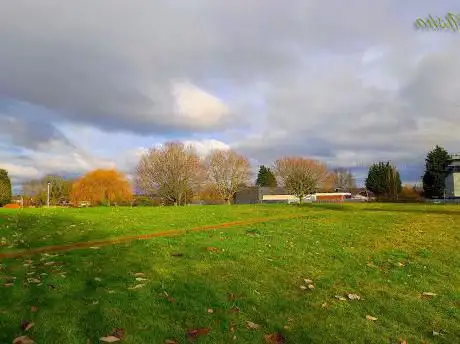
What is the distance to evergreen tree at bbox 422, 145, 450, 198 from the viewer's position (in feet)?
226

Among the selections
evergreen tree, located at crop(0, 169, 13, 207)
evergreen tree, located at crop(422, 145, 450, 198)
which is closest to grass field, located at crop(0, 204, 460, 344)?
evergreen tree, located at crop(0, 169, 13, 207)

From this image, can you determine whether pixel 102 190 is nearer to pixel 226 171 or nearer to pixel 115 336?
pixel 226 171

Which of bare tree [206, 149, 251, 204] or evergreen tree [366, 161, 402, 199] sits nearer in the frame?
bare tree [206, 149, 251, 204]

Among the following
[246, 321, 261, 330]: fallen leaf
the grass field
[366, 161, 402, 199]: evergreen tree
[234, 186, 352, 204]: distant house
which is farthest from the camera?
[234, 186, 352, 204]: distant house

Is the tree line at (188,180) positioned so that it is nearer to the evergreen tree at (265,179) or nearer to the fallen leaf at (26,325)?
the evergreen tree at (265,179)

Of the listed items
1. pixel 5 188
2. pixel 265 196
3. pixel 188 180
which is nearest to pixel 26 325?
pixel 5 188

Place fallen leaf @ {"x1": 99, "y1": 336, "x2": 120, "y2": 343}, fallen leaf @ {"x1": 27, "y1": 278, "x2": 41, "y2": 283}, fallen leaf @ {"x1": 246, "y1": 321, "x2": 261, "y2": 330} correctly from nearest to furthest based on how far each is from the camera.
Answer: fallen leaf @ {"x1": 99, "y1": 336, "x2": 120, "y2": 343}
fallen leaf @ {"x1": 246, "y1": 321, "x2": 261, "y2": 330}
fallen leaf @ {"x1": 27, "y1": 278, "x2": 41, "y2": 283}

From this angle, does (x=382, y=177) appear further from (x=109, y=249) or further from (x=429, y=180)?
(x=109, y=249)

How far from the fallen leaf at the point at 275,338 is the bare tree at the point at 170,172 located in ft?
178

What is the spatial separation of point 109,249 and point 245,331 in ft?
18.2

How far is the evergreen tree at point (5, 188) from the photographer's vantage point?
47.8 m

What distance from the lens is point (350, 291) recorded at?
6.99 meters

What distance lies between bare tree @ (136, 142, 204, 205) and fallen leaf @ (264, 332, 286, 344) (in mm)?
54356

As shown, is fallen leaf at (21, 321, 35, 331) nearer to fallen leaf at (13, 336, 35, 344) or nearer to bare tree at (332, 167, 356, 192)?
fallen leaf at (13, 336, 35, 344)
